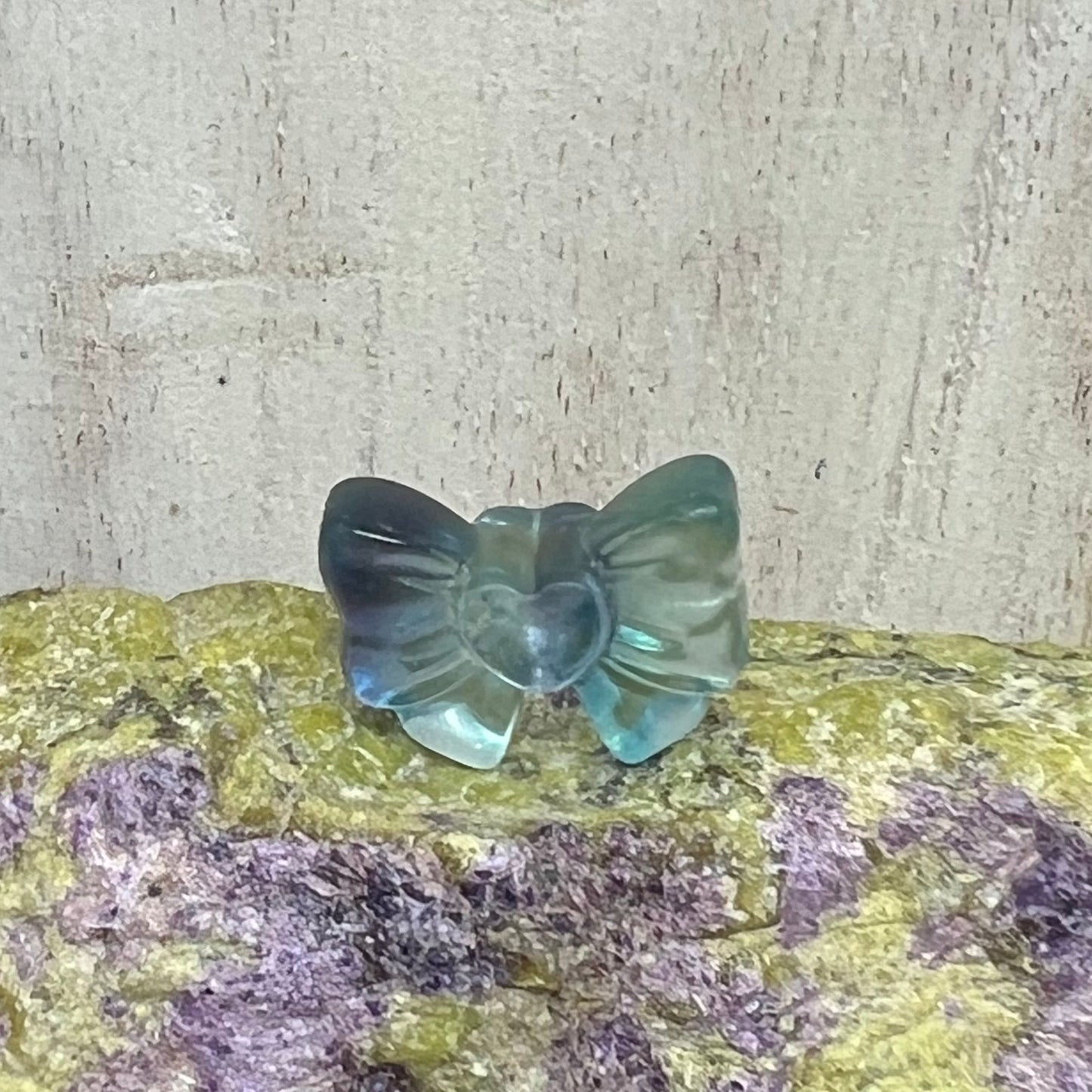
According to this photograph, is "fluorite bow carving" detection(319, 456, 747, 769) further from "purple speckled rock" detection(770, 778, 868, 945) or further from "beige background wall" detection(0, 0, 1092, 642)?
"beige background wall" detection(0, 0, 1092, 642)

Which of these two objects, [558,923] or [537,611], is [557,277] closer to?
[537,611]

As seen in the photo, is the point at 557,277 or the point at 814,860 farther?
the point at 557,277

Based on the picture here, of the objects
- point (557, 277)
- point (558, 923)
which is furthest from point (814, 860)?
point (557, 277)

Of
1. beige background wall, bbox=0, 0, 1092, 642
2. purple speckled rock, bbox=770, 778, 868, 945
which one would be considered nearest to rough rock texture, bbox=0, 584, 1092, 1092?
purple speckled rock, bbox=770, 778, 868, 945

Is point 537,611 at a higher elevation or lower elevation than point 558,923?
higher

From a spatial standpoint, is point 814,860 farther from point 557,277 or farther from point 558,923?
point 557,277
